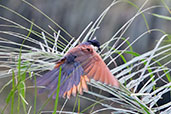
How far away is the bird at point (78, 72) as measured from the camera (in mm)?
739

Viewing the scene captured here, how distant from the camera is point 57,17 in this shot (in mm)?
1966

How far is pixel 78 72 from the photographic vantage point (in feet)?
2.76

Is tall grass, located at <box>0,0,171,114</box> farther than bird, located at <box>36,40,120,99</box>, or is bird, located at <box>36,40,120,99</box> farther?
bird, located at <box>36,40,120,99</box>

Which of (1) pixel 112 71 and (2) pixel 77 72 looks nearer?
(1) pixel 112 71

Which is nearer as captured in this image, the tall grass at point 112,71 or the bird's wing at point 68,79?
the tall grass at point 112,71

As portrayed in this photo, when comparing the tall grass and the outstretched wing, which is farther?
the outstretched wing

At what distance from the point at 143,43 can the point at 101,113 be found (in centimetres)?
69

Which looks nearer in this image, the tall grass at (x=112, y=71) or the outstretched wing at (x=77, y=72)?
the tall grass at (x=112, y=71)

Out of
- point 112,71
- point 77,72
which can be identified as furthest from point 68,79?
point 112,71

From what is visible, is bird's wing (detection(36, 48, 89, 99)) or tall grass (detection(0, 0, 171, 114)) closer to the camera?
tall grass (detection(0, 0, 171, 114))

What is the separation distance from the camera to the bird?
0.74 meters

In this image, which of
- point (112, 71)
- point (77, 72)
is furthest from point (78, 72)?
point (112, 71)

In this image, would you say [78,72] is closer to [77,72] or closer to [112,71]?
[77,72]

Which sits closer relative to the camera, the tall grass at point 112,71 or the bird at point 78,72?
the tall grass at point 112,71
